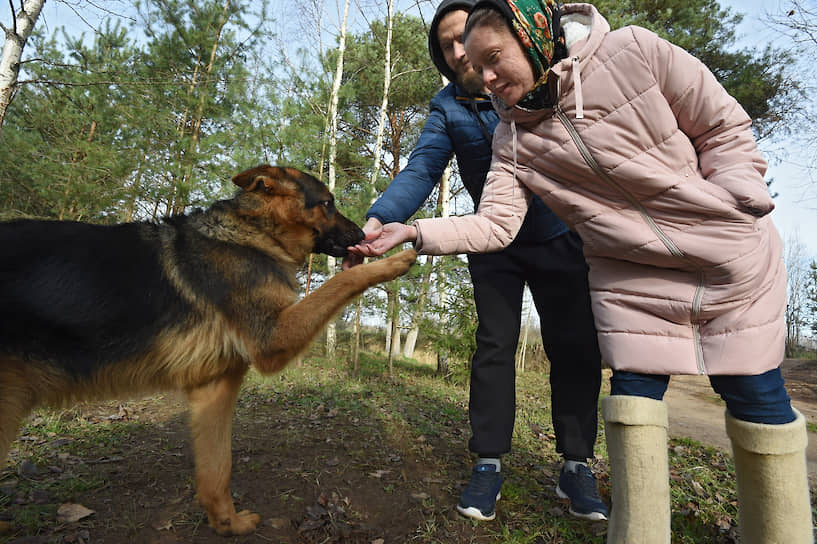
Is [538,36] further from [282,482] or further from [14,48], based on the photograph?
[14,48]

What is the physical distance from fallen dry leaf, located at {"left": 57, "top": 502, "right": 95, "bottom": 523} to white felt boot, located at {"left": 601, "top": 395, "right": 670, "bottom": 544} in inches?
114

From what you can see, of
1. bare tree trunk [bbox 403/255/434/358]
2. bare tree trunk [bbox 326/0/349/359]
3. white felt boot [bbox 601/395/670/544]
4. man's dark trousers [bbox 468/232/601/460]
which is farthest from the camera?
bare tree trunk [bbox 326/0/349/359]

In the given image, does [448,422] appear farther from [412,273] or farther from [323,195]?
[412,273]

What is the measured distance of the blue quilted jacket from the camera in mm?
2949

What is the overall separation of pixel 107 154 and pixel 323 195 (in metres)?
9.58

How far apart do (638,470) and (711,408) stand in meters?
8.74

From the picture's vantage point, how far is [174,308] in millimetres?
2535

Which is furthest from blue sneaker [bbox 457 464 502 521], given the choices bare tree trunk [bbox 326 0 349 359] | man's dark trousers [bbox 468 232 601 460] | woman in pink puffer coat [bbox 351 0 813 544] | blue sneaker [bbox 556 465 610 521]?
bare tree trunk [bbox 326 0 349 359]

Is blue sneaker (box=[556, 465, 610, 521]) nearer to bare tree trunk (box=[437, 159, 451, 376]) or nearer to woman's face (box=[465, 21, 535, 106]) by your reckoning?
woman's face (box=[465, 21, 535, 106])

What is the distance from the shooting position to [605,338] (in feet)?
6.31

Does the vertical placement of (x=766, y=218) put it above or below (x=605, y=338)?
above

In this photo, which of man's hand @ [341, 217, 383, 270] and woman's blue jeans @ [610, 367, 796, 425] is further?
man's hand @ [341, 217, 383, 270]

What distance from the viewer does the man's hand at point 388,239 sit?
244 cm

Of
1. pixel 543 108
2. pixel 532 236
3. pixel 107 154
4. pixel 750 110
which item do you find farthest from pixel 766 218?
pixel 750 110
